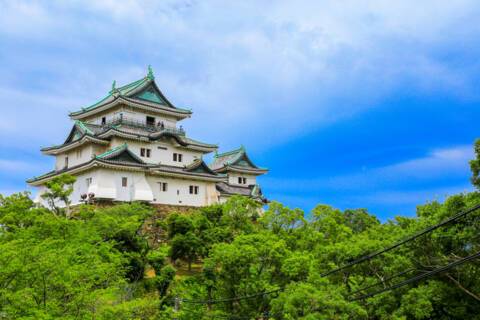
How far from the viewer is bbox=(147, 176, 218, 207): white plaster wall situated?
41188 mm

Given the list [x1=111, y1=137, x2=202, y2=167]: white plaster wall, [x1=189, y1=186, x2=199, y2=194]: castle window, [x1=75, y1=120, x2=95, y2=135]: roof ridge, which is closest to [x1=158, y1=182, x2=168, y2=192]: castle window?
[x1=111, y1=137, x2=202, y2=167]: white plaster wall

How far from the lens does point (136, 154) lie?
139ft

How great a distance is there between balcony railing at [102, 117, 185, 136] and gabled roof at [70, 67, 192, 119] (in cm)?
155

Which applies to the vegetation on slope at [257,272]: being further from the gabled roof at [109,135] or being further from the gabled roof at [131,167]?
the gabled roof at [109,135]

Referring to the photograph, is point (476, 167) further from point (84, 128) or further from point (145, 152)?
point (84, 128)

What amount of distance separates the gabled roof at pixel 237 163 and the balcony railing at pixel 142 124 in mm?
8160

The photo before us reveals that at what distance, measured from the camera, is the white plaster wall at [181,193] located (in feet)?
135

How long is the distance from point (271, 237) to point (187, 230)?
37.8 ft

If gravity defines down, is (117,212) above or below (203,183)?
below

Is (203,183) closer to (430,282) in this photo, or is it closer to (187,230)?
(187,230)

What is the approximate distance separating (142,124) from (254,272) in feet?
92.6

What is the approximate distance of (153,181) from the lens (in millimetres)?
41156

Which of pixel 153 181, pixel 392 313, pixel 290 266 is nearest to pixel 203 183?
pixel 153 181

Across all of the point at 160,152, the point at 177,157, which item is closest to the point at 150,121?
the point at 160,152
